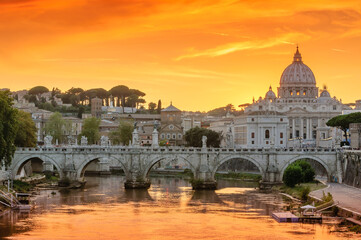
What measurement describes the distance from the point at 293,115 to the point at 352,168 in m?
88.2

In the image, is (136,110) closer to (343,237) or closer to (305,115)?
(305,115)

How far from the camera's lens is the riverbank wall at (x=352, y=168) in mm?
60584

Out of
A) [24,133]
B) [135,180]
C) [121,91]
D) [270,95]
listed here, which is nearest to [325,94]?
[270,95]

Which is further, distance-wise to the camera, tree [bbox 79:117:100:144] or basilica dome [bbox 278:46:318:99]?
basilica dome [bbox 278:46:318:99]

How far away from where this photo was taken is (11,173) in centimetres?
6931

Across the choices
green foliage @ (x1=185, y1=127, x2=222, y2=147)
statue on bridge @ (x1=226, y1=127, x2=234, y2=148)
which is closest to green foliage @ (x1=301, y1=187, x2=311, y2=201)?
green foliage @ (x1=185, y1=127, x2=222, y2=147)

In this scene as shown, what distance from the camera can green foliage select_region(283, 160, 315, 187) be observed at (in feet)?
214

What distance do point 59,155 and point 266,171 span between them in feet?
67.8

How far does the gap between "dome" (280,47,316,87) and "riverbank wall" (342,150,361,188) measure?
364 ft

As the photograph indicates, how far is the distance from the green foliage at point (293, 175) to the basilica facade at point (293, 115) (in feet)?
28.0

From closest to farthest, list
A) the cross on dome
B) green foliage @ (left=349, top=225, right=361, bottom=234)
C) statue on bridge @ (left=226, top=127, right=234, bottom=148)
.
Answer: green foliage @ (left=349, top=225, right=361, bottom=234) → statue on bridge @ (left=226, top=127, right=234, bottom=148) → the cross on dome

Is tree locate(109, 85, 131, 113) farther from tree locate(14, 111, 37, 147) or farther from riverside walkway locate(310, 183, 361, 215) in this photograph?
riverside walkway locate(310, 183, 361, 215)

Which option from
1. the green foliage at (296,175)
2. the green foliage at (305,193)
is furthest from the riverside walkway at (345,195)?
the green foliage at (296,175)

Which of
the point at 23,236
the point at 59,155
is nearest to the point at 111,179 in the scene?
the point at 59,155
